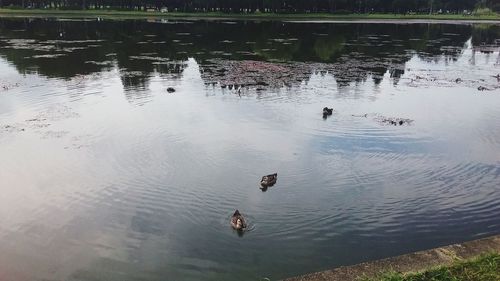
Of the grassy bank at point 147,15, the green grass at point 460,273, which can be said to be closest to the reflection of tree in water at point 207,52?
the green grass at point 460,273

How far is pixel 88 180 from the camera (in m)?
14.6

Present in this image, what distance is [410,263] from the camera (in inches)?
340

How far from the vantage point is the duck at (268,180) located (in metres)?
14.0

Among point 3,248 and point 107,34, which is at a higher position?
point 107,34

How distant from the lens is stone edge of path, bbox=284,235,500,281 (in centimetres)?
827

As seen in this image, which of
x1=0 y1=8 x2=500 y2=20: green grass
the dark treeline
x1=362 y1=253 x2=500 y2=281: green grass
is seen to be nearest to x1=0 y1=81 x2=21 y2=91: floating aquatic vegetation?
x1=362 y1=253 x2=500 y2=281: green grass

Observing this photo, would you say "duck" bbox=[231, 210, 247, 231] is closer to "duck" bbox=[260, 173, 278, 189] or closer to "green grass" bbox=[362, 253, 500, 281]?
"duck" bbox=[260, 173, 278, 189]

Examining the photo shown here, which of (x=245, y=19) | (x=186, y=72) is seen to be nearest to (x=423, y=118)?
(x=186, y=72)

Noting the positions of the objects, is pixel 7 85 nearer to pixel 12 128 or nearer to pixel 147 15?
pixel 12 128

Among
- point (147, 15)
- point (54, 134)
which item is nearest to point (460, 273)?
point (54, 134)

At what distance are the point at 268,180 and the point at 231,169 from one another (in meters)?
1.91

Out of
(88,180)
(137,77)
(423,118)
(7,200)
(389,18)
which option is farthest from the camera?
(389,18)

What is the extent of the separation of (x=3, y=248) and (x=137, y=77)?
20953 mm

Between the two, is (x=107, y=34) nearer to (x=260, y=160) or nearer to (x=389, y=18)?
(x=260, y=160)
